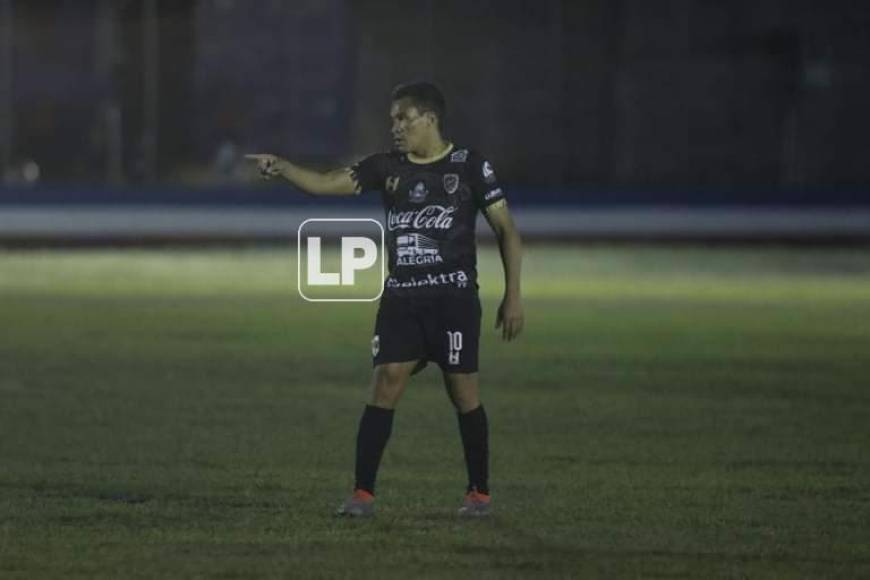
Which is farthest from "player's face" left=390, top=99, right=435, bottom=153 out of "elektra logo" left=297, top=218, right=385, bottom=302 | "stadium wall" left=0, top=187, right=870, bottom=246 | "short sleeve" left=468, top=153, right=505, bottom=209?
"stadium wall" left=0, top=187, right=870, bottom=246

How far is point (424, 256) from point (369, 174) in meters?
0.43

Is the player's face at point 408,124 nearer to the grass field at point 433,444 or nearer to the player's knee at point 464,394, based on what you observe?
the player's knee at point 464,394

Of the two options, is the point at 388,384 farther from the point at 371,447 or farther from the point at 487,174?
the point at 487,174

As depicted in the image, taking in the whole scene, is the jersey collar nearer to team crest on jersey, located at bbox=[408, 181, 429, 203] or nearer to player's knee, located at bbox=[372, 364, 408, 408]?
team crest on jersey, located at bbox=[408, 181, 429, 203]

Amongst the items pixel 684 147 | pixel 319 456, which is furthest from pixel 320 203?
pixel 319 456

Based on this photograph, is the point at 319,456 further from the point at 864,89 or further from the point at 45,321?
the point at 864,89

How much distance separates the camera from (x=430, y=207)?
30.6 feet

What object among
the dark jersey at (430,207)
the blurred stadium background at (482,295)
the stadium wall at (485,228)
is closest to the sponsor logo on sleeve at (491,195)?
the dark jersey at (430,207)

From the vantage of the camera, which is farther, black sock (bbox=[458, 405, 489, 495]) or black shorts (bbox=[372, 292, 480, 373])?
black sock (bbox=[458, 405, 489, 495])

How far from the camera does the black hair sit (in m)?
9.24

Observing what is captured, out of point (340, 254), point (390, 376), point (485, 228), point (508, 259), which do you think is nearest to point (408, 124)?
point (508, 259)

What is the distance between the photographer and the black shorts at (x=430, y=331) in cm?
937

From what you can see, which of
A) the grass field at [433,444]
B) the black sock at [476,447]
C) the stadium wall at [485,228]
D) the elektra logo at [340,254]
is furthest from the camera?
the stadium wall at [485,228]

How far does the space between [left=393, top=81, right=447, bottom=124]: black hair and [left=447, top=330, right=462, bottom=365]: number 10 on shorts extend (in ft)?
3.01
